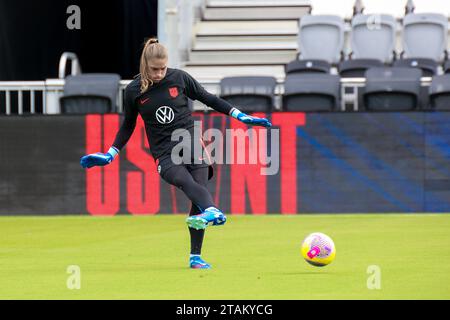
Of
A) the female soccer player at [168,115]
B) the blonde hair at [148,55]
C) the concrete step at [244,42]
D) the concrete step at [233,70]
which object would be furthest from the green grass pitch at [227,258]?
the concrete step at [244,42]

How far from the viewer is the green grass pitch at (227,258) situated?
30.8 feet

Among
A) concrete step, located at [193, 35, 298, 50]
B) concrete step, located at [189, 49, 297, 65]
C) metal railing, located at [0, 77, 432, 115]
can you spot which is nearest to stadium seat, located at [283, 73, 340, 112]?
metal railing, located at [0, 77, 432, 115]

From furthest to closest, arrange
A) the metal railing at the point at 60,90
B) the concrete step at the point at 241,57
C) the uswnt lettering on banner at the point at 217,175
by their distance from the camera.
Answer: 1. the concrete step at the point at 241,57
2. the metal railing at the point at 60,90
3. the uswnt lettering on banner at the point at 217,175

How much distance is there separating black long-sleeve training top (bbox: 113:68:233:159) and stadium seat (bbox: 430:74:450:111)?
9.17 metres

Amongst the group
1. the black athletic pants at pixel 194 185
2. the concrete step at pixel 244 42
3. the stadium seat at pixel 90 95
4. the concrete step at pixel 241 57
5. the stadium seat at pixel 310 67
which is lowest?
the black athletic pants at pixel 194 185

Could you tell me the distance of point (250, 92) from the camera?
20281 millimetres

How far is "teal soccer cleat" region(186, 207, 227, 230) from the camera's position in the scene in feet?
33.2

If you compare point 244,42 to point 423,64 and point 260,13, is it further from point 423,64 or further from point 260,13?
point 423,64

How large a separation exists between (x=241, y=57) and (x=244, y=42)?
0.75m

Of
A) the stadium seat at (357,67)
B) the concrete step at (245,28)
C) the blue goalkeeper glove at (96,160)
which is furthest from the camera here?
the concrete step at (245,28)

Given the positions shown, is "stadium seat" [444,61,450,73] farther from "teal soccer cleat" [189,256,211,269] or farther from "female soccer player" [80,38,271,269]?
"teal soccer cleat" [189,256,211,269]

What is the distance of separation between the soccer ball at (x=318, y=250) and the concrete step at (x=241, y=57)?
15.0 metres

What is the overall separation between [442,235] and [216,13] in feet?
43.8

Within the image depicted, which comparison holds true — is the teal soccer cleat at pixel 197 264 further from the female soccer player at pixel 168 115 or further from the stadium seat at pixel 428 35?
the stadium seat at pixel 428 35
